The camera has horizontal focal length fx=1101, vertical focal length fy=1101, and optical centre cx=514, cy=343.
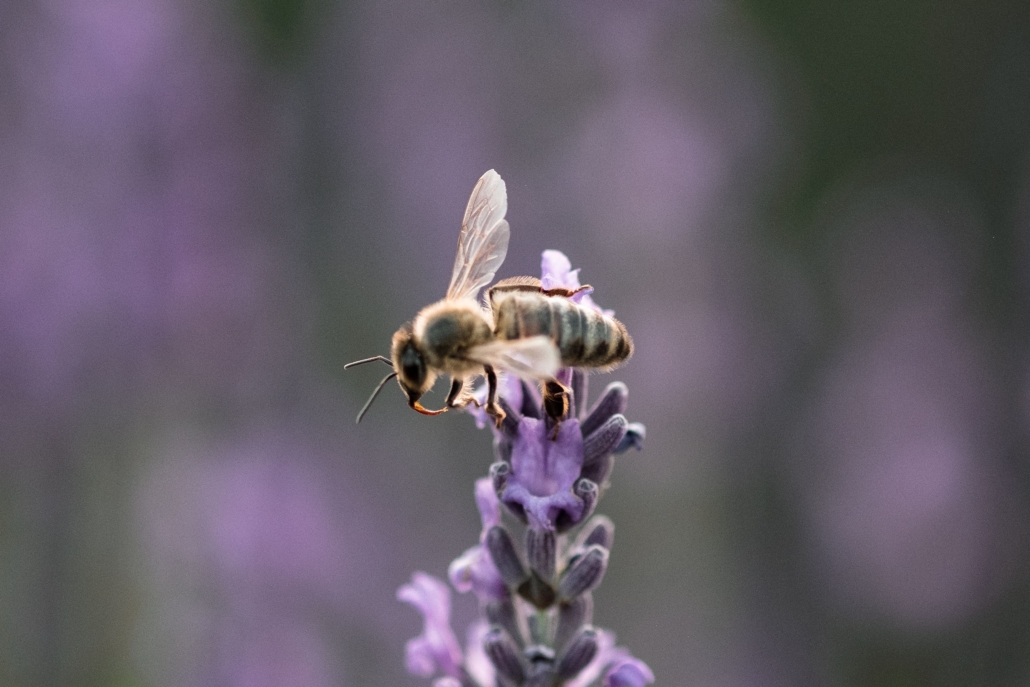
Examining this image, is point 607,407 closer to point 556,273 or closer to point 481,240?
point 556,273

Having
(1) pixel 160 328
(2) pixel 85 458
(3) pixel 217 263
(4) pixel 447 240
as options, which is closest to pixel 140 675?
(2) pixel 85 458

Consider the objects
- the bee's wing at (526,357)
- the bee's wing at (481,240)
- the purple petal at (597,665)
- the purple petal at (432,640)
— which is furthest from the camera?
the bee's wing at (481,240)

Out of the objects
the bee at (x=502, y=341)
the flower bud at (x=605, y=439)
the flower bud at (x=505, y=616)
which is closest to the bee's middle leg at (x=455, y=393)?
the bee at (x=502, y=341)

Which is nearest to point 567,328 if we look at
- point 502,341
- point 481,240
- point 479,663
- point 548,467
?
point 502,341

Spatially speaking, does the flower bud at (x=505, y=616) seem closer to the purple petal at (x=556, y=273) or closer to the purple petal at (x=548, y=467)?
the purple petal at (x=548, y=467)

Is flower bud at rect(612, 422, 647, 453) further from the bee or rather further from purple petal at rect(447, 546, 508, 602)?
purple petal at rect(447, 546, 508, 602)

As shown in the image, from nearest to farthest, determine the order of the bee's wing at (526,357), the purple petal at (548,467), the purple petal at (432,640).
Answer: the bee's wing at (526,357) < the purple petal at (548,467) < the purple petal at (432,640)

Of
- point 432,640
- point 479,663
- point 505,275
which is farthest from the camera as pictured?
point 505,275
